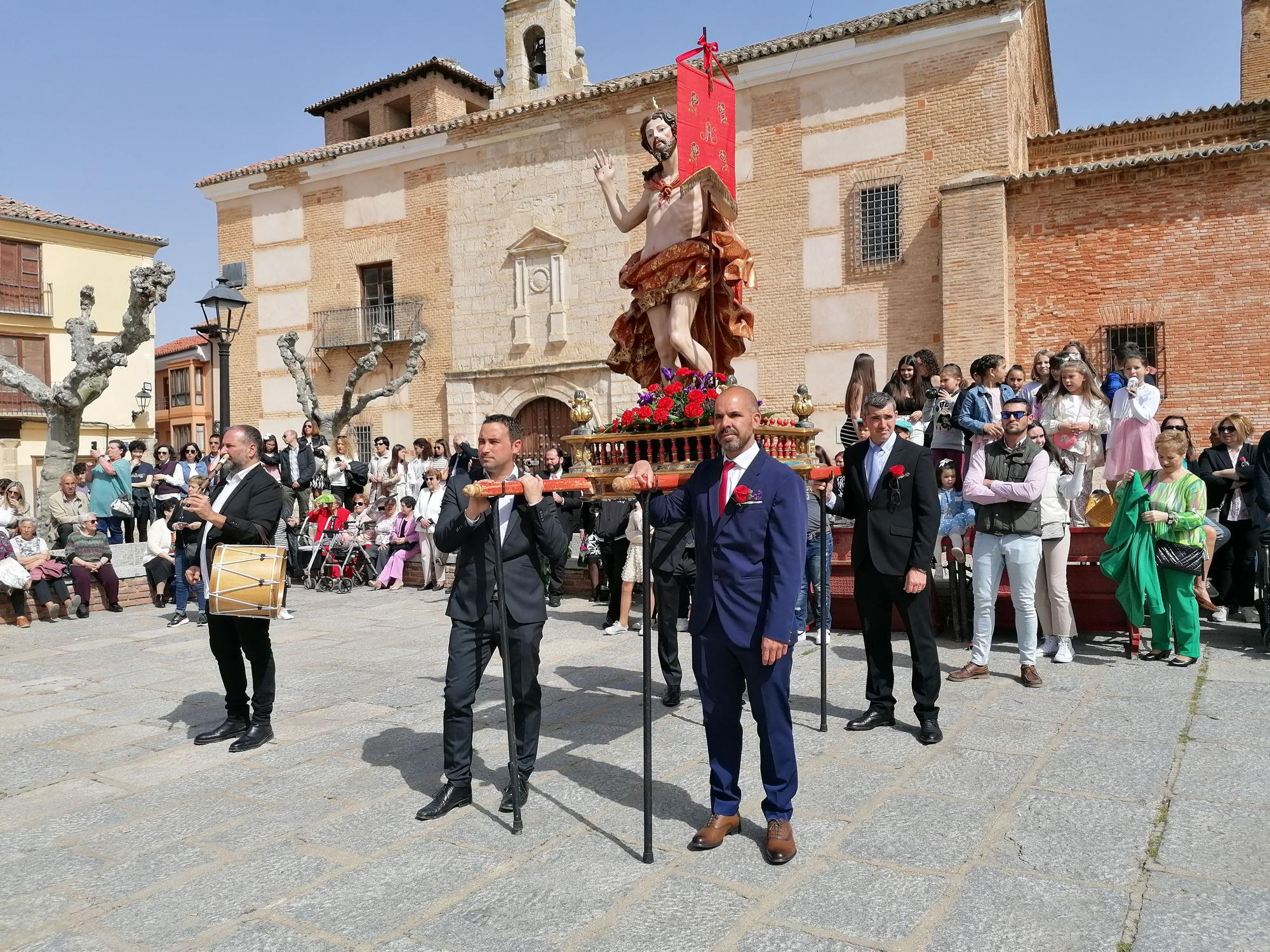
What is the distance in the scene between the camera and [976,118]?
58.8ft

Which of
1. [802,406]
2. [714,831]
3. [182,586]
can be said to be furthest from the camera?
[182,586]

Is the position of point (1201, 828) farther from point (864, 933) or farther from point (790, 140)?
point (790, 140)

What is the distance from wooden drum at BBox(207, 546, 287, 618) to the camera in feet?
18.4

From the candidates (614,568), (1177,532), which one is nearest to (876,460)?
(1177,532)

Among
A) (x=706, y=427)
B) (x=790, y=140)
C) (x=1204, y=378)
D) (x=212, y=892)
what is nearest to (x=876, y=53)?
(x=790, y=140)

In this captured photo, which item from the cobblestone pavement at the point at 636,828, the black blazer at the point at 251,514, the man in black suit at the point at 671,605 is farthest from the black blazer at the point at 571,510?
the black blazer at the point at 251,514

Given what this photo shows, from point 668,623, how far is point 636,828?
260 cm

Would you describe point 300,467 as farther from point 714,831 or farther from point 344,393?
point 714,831

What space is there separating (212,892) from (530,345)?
20.1m

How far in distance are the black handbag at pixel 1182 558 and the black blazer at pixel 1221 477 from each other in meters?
1.42

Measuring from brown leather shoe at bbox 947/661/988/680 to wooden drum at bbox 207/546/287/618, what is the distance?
471cm

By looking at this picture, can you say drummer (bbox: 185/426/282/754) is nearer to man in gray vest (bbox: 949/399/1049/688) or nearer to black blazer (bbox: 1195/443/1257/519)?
man in gray vest (bbox: 949/399/1049/688)

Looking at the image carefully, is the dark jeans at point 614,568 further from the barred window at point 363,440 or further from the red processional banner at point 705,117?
the barred window at point 363,440

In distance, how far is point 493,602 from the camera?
4.71m
